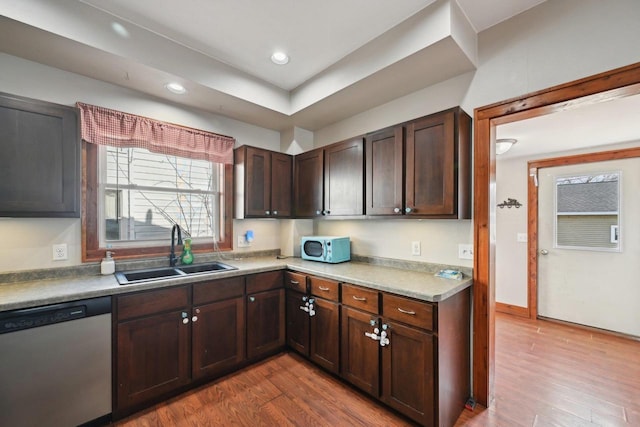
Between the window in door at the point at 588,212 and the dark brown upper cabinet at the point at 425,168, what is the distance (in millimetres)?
2673

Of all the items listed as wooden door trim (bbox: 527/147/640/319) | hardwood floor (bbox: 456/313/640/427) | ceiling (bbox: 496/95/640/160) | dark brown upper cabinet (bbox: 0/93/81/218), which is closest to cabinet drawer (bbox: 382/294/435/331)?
hardwood floor (bbox: 456/313/640/427)

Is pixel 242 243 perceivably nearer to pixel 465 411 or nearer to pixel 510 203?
pixel 465 411

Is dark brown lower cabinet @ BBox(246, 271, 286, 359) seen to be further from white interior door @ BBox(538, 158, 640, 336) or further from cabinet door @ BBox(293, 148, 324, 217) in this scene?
white interior door @ BBox(538, 158, 640, 336)

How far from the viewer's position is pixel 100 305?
1.75 metres

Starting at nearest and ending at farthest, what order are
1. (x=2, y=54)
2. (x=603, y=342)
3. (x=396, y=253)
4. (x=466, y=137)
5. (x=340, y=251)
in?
(x=2, y=54) < (x=466, y=137) < (x=396, y=253) < (x=340, y=251) < (x=603, y=342)

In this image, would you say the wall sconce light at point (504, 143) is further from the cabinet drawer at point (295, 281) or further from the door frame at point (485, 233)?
the cabinet drawer at point (295, 281)

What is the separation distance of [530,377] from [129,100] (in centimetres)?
425

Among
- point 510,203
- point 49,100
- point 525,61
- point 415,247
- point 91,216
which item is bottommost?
point 415,247

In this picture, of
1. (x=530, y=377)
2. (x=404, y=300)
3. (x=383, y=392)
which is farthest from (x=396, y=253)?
(x=530, y=377)

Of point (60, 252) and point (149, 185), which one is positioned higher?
point (149, 185)

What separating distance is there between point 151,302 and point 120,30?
1908mm

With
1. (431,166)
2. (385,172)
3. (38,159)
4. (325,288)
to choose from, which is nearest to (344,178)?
(385,172)

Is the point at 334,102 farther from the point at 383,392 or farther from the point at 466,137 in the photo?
the point at 383,392

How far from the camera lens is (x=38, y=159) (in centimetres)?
182
